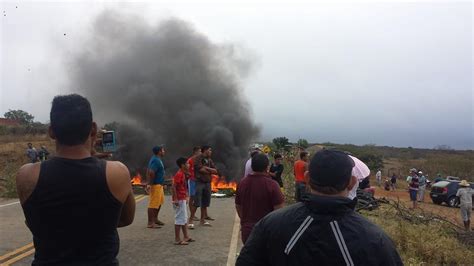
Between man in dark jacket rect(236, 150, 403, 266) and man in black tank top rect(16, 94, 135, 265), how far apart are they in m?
0.72

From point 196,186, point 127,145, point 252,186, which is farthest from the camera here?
point 127,145

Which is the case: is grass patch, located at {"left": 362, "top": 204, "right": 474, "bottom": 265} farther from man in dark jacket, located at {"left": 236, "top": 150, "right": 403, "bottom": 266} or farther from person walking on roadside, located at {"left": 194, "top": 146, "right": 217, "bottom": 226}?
man in dark jacket, located at {"left": 236, "top": 150, "right": 403, "bottom": 266}

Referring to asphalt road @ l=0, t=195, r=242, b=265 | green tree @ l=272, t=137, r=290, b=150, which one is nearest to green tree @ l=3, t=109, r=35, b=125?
green tree @ l=272, t=137, r=290, b=150

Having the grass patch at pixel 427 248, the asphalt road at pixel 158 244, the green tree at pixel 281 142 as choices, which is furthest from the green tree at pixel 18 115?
the grass patch at pixel 427 248

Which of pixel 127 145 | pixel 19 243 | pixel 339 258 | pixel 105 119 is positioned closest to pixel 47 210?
pixel 339 258

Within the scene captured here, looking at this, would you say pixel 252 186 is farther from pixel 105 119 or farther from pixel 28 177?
pixel 105 119

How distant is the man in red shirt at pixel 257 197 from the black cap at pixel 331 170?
110 inches

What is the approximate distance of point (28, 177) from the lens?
2178 mm

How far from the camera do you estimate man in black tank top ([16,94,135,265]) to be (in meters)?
2.15

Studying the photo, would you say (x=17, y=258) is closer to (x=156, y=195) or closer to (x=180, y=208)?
(x=180, y=208)

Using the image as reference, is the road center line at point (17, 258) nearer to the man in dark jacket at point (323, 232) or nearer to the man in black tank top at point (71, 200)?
the man in black tank top at point (71, 200)

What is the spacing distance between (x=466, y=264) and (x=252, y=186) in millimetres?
4730

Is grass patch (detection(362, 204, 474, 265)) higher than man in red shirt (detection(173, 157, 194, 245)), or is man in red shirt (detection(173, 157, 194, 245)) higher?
man in red shirt (detection(173, 157, 194, 245))

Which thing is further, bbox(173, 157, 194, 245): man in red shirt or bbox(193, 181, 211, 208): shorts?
bbox(193, 181, 211, 208): shorts
